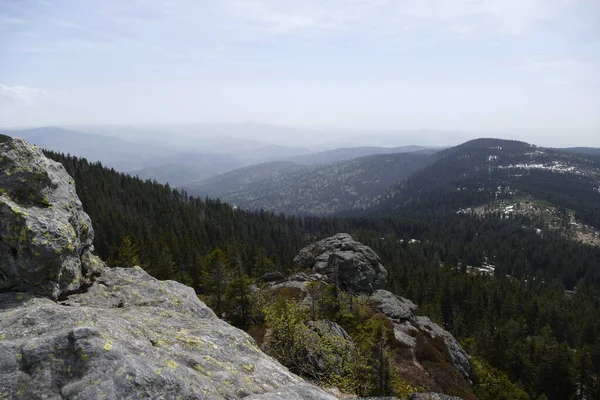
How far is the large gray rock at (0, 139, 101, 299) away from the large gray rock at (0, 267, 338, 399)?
108 centimetres

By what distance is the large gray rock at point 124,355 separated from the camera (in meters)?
10.3

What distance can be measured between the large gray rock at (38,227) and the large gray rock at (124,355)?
108 centimetres

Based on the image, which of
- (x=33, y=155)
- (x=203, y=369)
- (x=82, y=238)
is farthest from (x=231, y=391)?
(x=33, y=155)

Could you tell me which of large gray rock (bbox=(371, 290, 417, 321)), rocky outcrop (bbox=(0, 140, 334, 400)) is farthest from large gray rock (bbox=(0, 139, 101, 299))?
large gray rock (bbox=(371, 290, 417, 321))

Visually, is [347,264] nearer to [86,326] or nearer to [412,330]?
[412,330]

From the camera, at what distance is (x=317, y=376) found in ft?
108

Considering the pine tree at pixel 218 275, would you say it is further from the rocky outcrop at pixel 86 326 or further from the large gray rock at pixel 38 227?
the large gray rock at pixel 38 227

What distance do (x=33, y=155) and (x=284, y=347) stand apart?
27.9 metres

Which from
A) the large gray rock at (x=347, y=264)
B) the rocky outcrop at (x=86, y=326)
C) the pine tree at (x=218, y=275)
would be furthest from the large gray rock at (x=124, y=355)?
the large gray rock at (x=347, y=264)

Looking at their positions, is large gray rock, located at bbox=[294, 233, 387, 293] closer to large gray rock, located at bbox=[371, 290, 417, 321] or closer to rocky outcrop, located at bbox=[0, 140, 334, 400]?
large gray rock, located at bbox=[371, 290, 417, 321]

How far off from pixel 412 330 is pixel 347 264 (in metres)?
26.7

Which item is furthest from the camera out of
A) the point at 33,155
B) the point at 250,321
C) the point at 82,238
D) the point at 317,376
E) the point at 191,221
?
the point at 191,221

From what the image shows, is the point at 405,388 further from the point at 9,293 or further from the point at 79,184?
the point at 79,184

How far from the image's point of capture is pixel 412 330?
62375mm
